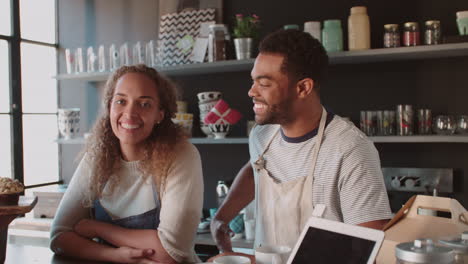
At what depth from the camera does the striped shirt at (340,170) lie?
4.81ft

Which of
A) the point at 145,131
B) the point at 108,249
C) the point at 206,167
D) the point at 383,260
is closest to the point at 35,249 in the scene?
the point at 108,249

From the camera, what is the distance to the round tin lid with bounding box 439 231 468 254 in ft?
2.81

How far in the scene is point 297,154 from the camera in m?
1.69

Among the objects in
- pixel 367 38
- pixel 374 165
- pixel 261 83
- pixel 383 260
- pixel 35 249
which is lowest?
pixel 35 249

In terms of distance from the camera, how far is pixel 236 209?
1.88m

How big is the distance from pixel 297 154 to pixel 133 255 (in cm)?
64

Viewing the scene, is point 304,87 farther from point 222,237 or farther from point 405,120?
point 405,120

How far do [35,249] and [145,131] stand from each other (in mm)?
581

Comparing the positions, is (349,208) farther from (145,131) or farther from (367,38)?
(367,38)

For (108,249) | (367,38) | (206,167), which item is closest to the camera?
(108,249)

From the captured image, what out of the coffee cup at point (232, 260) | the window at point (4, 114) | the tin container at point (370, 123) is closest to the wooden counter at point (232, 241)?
the tin container at point (370, 123)

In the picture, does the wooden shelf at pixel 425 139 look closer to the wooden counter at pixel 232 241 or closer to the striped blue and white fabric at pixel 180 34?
the wooden counter at pixel 232 241

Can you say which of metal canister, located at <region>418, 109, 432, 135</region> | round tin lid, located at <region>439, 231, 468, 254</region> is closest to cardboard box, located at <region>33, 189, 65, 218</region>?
metal canister, located at <region>418, 109, 432, 135</region>

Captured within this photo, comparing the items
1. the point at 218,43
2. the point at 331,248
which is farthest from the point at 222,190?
the point at 331,248
